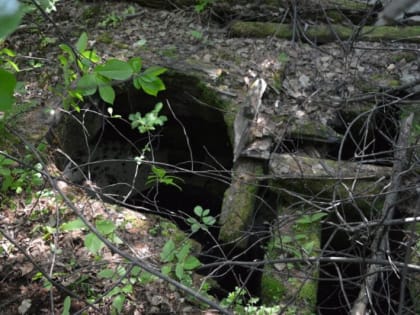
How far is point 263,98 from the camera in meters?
4.62

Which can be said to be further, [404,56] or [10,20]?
[404,56]

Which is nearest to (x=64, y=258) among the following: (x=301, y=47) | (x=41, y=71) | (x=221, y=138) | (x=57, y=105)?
(x=57, y=105)

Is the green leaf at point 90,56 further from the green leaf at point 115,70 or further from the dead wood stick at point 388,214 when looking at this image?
the dead wood stick at point 388,214

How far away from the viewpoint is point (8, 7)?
478 millimetres

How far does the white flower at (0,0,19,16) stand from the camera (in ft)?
1.56

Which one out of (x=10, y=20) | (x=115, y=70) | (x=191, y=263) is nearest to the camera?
(x=10, y=20)

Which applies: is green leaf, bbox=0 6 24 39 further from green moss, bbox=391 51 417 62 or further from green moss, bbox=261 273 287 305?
green moss, bbox=391 51 417 62

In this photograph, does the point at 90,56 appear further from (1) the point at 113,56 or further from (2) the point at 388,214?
(1) the point at 113,56

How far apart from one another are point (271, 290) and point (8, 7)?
306cm

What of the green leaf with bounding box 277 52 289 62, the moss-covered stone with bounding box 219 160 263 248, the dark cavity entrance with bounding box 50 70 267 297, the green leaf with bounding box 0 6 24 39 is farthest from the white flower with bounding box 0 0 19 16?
the green leaf with bounding box 277 52 289 62

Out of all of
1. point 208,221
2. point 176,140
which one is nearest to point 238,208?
point 208,221

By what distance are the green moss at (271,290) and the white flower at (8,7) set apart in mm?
3041

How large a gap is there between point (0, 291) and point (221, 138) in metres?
3.19

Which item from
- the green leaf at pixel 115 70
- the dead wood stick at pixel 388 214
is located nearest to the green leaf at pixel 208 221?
the dead wood stick at pixel 388 214
